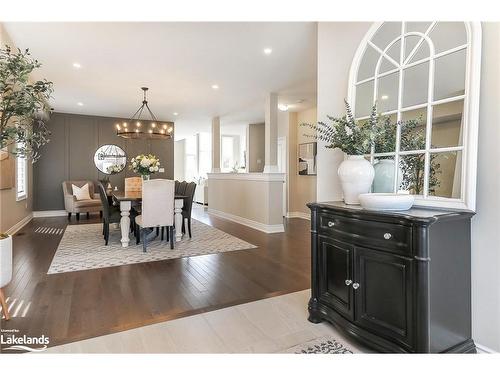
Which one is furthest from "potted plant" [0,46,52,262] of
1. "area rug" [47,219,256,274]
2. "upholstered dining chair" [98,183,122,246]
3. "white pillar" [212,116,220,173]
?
"white pillar" [212,116,220,173]

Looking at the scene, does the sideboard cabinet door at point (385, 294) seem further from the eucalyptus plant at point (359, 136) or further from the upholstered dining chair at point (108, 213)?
the upholstered dining chair at point (108, 213)

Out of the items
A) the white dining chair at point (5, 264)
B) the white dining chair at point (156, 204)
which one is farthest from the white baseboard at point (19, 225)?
the white dining chair at point (5, 264)

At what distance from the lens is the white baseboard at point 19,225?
17.5ft

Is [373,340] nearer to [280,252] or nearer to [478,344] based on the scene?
[478,344]

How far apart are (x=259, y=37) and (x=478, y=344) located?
3.46 m

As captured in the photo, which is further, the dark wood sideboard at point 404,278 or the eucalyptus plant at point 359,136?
the eucalyptus plant at point 359,136

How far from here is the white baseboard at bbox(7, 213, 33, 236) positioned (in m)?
5.32

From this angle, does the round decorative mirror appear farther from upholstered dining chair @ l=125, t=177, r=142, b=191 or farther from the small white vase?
the small white vase

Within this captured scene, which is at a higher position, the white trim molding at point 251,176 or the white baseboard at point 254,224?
the white trim molding at point 251,176

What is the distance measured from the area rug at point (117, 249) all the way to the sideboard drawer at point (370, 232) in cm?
250

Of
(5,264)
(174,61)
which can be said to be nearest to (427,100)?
(5,264)

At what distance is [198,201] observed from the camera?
1161 centimetres

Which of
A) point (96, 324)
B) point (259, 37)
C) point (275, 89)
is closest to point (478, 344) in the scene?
point (96, 324)

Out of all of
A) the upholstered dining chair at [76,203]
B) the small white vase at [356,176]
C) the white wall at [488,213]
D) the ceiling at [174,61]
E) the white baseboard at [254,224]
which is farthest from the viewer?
the upholstered dining chair at [76,203]
